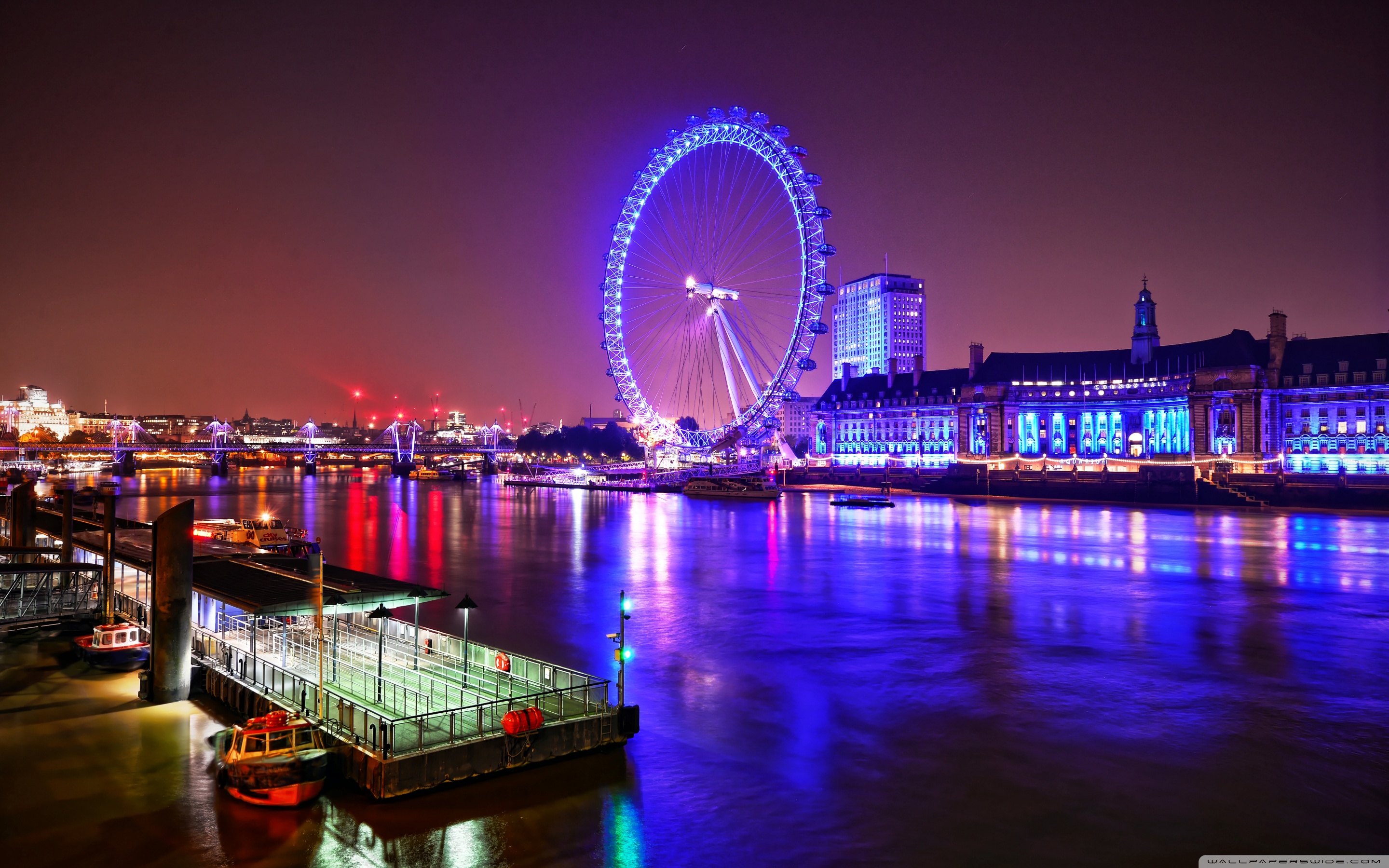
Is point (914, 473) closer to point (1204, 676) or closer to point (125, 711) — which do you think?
point (1204, 676)

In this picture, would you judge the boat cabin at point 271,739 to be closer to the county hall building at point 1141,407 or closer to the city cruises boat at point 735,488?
the city cruises boat at point 735,488

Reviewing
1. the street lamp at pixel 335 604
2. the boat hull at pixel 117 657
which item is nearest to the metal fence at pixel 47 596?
the boat hull at pixel 117 657

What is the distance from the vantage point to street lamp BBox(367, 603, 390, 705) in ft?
66.4

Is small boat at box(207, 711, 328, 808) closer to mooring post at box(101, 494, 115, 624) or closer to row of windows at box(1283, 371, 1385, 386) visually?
mooring post at box(101, 494, 115, 624)

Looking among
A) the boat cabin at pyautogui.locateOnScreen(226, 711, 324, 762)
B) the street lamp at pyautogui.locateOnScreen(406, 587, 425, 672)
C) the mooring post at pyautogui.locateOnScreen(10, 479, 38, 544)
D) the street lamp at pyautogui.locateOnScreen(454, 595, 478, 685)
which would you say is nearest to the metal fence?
the mooring post at pyautogui.locateOnScreen(10, 479, 38, 544)

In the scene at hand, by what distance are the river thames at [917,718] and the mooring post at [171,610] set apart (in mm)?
1927

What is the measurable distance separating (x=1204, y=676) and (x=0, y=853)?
31.2 m

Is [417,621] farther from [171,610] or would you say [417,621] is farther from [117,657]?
[117,657]

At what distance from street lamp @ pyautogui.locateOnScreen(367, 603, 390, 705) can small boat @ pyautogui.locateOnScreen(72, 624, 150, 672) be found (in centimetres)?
895

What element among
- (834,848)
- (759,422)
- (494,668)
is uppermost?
(759,422)

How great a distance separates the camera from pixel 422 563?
55188 mm

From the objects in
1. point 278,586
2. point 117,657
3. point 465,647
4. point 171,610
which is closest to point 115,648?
point 117,657

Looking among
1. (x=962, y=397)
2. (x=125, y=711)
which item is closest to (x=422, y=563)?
(x=125, y=711)

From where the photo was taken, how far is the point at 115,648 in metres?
28.4
